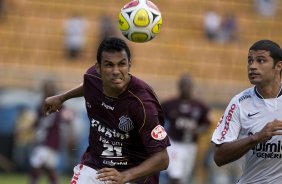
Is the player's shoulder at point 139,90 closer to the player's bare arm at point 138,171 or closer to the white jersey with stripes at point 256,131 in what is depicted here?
the player's bare arm at point 138,171

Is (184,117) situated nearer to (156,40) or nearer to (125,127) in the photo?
(125,127)

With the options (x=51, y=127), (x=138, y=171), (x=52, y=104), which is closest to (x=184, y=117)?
(x=51, y=127)

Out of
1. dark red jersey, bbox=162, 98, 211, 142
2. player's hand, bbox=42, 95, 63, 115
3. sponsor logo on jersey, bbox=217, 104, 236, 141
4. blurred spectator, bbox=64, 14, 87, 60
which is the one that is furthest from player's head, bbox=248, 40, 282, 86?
blurred spectator, bbox=64, 14, 87, 60

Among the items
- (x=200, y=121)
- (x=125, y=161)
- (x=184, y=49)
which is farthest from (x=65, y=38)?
(x=125, y=161)

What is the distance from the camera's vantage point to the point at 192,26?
26.8 metres

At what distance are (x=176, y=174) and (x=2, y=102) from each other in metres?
6.01

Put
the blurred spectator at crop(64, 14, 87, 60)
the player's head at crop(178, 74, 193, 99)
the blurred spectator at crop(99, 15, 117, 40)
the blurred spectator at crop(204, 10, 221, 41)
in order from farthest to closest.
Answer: the blurred spectator at crop(204, 10, 221, 41), the blurred spectator at crop(64, 14, 87, 60), the blurred spectator at crop(99, 15, 117, 40), the player's head at crop(178, 74, 193, 99)

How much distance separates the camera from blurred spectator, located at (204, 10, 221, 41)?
26.1 m

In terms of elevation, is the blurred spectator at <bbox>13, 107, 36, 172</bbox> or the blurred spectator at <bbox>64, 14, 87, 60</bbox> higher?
the blurred spectator at <bbox>64, 14, 87, 60</bbox>

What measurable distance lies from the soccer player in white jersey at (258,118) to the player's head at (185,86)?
8.14 m

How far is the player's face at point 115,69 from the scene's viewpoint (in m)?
7.83

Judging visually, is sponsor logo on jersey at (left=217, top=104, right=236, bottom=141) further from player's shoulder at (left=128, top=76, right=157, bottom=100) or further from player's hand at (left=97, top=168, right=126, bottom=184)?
player's hand at (left=97, top=168, right=126, bottom=184)

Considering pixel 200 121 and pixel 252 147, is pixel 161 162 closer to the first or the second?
pixel 252 147

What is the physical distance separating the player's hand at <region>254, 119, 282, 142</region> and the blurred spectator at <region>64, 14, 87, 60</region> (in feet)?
57.9
